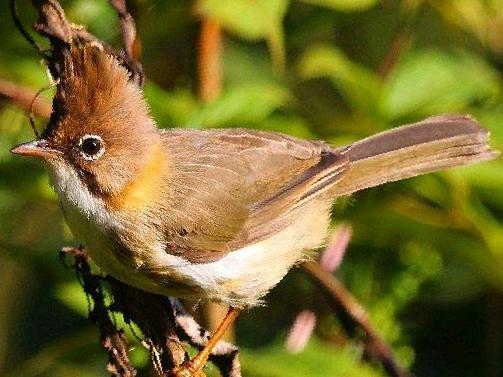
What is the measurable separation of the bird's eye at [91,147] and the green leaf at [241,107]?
1.32 ft

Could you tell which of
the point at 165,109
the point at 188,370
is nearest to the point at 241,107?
the point at 165,109

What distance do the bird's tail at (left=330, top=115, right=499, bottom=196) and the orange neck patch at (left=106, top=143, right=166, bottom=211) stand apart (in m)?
0.77

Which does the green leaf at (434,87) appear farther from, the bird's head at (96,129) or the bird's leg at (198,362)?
the bird's leg at (198,362)

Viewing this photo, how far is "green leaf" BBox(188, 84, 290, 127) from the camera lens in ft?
10.8

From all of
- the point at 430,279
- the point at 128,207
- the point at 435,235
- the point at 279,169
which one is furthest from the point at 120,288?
the point at 430,279

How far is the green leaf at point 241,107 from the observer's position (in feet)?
10.8

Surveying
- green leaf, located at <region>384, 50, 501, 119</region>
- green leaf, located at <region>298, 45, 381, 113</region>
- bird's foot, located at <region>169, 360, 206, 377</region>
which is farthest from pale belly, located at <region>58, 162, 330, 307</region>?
green leaf, located at <region>384, 50, 501, 119</region>

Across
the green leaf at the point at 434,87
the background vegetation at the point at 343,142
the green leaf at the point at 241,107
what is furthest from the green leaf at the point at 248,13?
the green leaf at the point at 434,87

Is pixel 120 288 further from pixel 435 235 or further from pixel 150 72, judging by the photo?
pixel 150 72

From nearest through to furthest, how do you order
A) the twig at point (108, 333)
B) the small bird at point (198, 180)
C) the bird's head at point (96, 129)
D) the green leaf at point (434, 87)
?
the twig at point (108, 333) → the bird's head at point (96, 129) → the small bird at point (198, 180) → the green leaf at point (434, 87)

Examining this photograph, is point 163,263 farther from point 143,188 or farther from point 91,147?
point 91,147

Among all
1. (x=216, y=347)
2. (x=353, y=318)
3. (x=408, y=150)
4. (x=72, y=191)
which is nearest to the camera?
(x=216, y=347)

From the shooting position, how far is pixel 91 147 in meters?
3.06

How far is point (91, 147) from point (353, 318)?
927 millimetres
